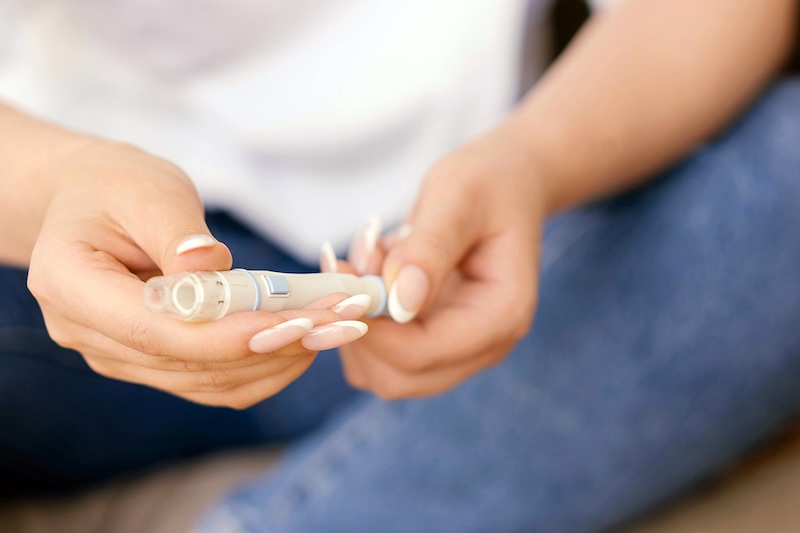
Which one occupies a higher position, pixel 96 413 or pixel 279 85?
pixel 279 85

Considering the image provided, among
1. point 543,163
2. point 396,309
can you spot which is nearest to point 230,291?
point 396,309

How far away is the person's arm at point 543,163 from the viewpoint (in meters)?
0.40

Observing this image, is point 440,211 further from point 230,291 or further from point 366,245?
point 230,291

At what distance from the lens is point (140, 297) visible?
27cm

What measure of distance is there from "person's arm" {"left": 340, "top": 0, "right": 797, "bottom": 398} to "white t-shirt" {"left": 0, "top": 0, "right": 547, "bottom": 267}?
81mm

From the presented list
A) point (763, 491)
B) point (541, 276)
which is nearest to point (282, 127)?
point (541, 276)

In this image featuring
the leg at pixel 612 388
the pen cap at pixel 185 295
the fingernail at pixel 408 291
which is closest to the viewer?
the pen cap at pixel 185 295

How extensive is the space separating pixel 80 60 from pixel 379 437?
35 cm

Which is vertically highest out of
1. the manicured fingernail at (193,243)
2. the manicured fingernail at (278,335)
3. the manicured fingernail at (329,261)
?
the manicured fingernail at (193,243)

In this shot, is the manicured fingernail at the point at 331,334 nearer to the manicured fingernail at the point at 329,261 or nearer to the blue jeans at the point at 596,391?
the manicured fingernail at the point at 329,261

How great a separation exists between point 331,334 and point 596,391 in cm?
29

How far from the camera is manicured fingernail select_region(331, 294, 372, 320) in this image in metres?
0.32

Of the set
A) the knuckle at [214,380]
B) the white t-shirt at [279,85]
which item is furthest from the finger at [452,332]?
the white t-shirt at [279,85]

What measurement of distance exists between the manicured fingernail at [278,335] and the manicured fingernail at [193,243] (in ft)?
0.13
